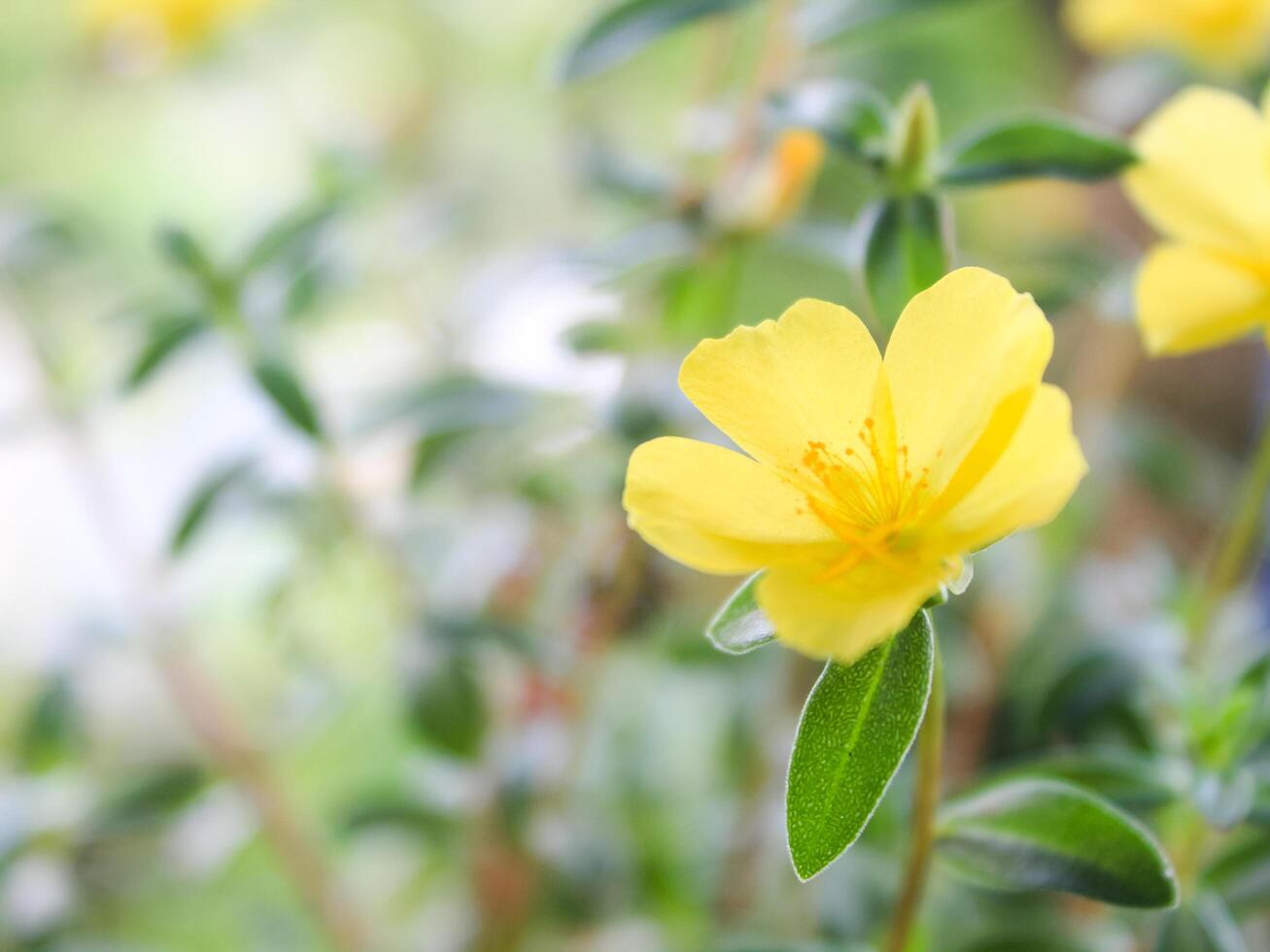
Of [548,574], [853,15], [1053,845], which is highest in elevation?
[853,15]

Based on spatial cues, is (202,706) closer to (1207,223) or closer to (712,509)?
(712,509)

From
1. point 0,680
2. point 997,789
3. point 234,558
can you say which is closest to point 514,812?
point 997,789

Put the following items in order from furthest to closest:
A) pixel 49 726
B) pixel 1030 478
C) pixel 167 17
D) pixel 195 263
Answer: pixel 167 17
pixel 49 726
pixel 195 263
pixel 1030 478

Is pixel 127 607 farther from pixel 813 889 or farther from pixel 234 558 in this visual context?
pixel 813 889

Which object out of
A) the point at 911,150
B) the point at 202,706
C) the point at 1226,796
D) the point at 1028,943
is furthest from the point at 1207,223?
the point at 202,706

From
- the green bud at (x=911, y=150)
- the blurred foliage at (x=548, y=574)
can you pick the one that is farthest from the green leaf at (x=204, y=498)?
the green bud at (x=911, y=150)

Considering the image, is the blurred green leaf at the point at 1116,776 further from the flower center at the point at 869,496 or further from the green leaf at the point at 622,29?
the green leaf at the point at 622,29

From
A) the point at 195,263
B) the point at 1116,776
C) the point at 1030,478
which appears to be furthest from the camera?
the point at 195,263
